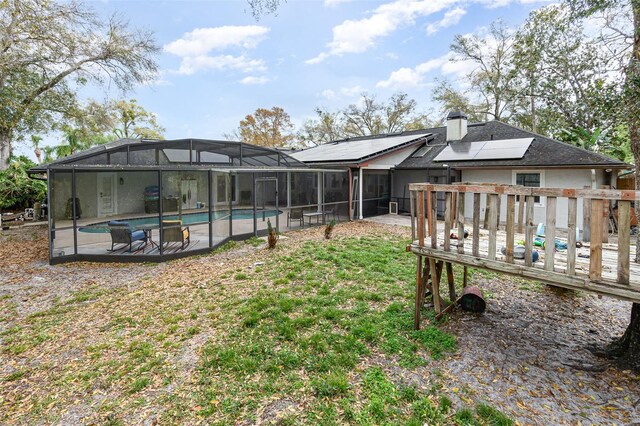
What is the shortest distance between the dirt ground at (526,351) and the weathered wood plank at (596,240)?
1239mm

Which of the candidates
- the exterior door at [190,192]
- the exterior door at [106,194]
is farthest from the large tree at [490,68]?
the exterior door at [106,194]

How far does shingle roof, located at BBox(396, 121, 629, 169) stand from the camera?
10960mm

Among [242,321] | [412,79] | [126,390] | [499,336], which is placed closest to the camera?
[126,390]

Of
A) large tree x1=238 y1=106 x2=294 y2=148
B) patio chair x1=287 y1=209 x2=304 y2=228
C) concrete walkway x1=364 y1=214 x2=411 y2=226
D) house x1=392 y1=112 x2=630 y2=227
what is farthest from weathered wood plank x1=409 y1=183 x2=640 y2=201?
large tree x1=238 y1=106 x2=294 y2=148

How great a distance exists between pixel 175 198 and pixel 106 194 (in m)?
4.61

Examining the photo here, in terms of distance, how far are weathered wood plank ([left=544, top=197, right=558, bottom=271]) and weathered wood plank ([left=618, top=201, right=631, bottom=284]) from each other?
458 mm

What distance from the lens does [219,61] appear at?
25734mm

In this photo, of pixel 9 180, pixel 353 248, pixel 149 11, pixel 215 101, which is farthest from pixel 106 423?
pixel 215 101

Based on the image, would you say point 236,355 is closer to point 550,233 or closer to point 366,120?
point 550,233

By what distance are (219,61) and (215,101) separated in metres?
5.85

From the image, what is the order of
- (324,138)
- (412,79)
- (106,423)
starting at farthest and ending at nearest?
(324,138)
(412,79)
(106,423)

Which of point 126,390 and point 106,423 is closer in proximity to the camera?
point 106,423

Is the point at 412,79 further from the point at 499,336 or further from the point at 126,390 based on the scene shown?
the point at 126,390

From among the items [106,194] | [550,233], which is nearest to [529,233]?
[550,233]
